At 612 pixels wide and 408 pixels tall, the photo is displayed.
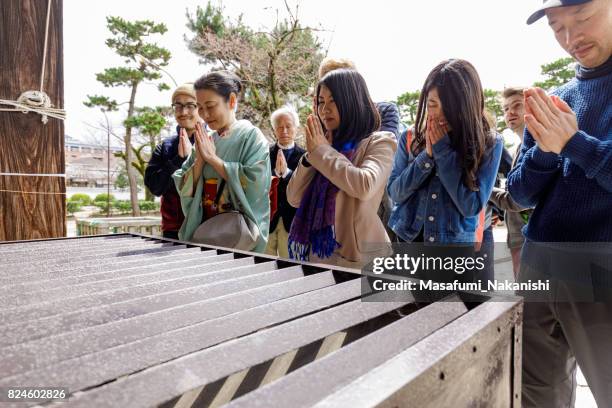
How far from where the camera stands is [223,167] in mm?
2057

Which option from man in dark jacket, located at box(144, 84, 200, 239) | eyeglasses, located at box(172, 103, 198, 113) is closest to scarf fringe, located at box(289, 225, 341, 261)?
man in dark jacket, located at box(144, 84, 200, 239)

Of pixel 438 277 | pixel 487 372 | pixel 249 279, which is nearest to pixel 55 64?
pixel 249 279

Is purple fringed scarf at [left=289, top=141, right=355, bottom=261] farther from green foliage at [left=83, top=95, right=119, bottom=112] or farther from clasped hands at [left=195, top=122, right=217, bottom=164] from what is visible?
green foliage at [left=83, top=95, right=119, bottom=112]

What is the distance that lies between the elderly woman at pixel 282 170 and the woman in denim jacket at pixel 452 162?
5.25 feet

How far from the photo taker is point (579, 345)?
3.83 ft

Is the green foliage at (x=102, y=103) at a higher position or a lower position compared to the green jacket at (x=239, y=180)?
higher

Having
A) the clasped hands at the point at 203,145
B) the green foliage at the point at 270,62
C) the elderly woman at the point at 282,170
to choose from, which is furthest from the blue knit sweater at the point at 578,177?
the green foliage at the point at 270,62

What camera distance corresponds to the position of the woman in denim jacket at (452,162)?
1.72m

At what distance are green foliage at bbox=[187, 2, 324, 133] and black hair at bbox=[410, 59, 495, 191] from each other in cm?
784

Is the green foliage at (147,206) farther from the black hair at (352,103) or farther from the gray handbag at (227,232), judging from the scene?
the black hair at (352,103)

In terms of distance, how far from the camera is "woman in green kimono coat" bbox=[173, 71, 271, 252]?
2072mm

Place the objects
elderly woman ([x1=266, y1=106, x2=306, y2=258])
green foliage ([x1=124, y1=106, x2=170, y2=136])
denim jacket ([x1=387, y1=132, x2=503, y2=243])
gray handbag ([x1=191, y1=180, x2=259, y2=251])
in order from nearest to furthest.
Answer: denim jacket ([x1=387, y1=132, x2=503, y2=243]) < gray handbag ([x1=191, y1=180, x2=259, y2=251]) < elderly woman ([x1=266, y1=106, x2=306, y2=258]) < green foliage ([x1=124, y1=106, x2=170, y2=136])

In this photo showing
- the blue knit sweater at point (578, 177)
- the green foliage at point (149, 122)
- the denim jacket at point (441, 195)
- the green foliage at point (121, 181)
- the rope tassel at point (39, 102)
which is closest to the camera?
the blue knit sweater at point (578, 177)

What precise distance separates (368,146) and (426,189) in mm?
325
